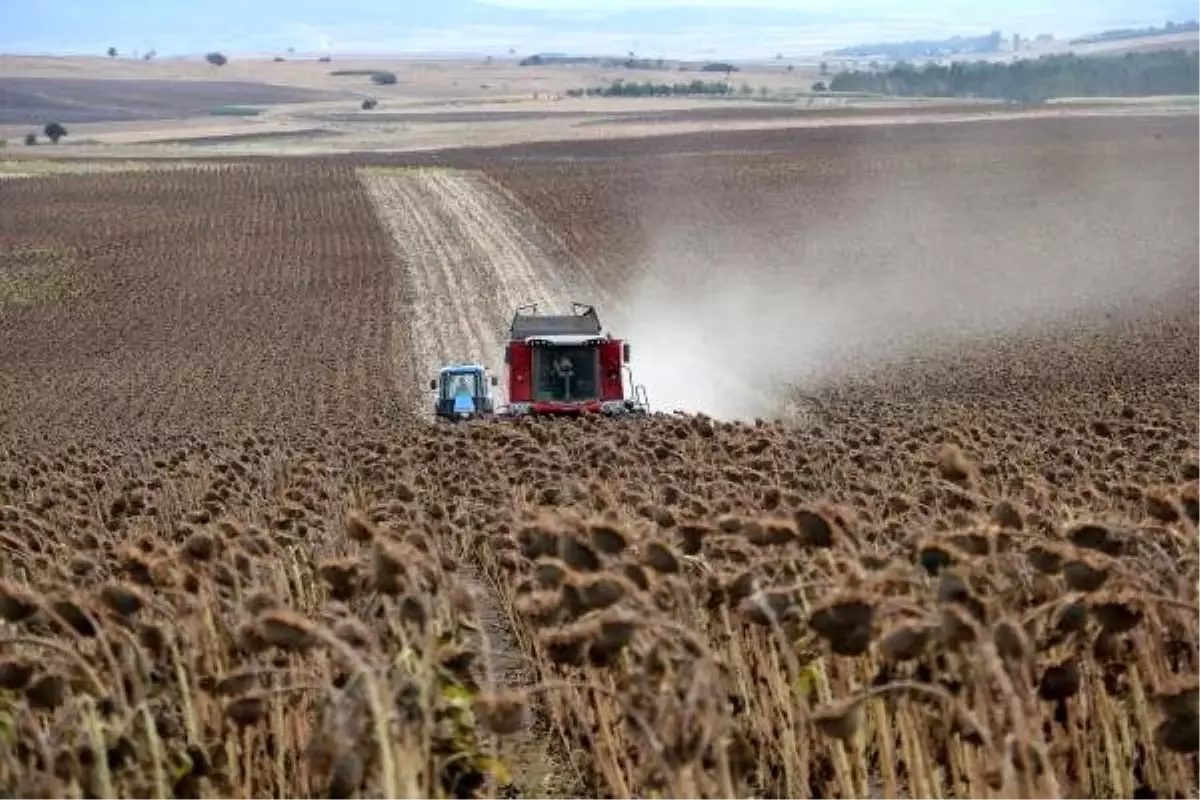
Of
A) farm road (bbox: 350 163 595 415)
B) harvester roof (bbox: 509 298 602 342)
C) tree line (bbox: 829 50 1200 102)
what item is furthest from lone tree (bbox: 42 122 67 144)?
harvester roof (bbox: 509 298 602 342)

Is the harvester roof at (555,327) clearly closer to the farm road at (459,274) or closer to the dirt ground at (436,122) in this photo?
the farm road at (459,274)

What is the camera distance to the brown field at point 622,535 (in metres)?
4.59

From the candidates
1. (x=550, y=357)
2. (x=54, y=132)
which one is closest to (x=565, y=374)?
(x=550, y=357)

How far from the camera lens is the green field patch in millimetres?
57125

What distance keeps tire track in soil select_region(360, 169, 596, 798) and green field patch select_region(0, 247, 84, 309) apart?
34.4ft

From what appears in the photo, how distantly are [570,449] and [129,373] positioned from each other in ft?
91.4

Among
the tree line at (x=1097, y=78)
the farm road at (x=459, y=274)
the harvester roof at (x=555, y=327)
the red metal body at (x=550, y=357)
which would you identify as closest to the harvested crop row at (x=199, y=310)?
the farm road at (x=459, y=274)

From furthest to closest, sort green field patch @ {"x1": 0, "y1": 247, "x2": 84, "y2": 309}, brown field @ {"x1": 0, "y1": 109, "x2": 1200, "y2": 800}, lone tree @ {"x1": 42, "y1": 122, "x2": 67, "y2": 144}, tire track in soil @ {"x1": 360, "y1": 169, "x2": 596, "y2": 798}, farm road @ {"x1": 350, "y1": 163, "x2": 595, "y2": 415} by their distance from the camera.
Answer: lone tree @ {"x1": 42, "y1": 122, "x2": 67, "y2": 144}
green field patch @ {"x1": 0, "y1": 247, "x2": 84, "y2": 309}
farm road @ {"x1": 350, "y1": 163, "x2": 595, "y2": 415}
tire track in soil @ {"x1": 360, "y1": 169, "x2": 596, "y2": 798}
brown field @ {"x1": 0, "y1": 109, "x2": 1200, "y2": 800}

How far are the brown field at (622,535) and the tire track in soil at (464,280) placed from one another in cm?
19

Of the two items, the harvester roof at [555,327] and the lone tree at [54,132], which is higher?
the lone tree at [54,132]

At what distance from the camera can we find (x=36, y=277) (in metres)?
60.4

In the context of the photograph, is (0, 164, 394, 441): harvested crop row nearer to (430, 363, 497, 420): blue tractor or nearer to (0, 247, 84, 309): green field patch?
(0, 247, 84, 309): green field patch

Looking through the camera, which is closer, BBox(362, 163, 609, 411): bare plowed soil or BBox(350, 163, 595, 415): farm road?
BBox(350, 163, 595, 415): farm road

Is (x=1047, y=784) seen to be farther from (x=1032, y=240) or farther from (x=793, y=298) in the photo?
(x=1032, y=240)
